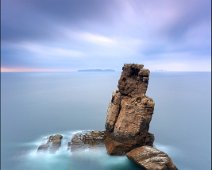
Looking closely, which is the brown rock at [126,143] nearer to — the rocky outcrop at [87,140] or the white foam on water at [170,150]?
the rocky outcrop at [87,140]

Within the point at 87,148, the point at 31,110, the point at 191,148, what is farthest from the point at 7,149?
the point at 31,110

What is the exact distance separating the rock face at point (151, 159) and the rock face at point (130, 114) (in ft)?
8.29

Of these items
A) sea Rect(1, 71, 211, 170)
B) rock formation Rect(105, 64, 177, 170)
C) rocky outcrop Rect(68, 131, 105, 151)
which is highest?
rock formation Rect(105, 64, 177, 170)

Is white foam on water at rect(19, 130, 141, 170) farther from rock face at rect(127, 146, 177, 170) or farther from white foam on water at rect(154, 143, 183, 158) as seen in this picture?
white foam on water at rect(154, 143, 183, 158)

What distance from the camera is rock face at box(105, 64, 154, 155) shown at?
47.3 m

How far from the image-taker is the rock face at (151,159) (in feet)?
134

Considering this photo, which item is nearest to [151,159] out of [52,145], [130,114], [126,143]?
[126,143]

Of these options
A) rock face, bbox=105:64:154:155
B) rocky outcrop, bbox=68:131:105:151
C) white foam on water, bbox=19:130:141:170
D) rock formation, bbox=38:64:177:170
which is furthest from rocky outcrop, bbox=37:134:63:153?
rock face, bbox=105:64:154:155

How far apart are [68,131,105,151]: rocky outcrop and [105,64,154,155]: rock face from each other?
1.81 metres

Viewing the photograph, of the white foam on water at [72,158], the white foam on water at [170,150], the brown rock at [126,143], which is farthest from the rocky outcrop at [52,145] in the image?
the white foam on water at [170,150]

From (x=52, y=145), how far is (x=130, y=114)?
51.2 feet

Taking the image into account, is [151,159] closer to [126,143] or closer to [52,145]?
[126,143]

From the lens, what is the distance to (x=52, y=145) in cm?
5094

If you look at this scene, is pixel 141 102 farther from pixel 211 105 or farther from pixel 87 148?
pixel 211 105
